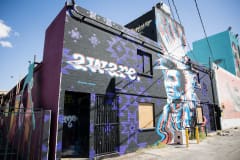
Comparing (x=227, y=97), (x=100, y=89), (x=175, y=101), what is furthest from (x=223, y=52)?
(x=100, y=89)

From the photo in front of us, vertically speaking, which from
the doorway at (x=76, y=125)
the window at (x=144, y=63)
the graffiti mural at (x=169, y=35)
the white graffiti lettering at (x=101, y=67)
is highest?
the graffiti mural at (x=169, y=35)

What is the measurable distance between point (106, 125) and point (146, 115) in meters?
3.32

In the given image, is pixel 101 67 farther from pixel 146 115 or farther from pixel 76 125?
pixel 146 115

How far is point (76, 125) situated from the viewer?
24.5ft

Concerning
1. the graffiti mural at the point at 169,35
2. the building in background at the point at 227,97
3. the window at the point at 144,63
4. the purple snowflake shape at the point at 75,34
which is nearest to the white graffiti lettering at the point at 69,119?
the purple snowflake shape at the point at 75,34

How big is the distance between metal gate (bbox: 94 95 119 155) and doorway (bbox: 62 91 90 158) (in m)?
0.49

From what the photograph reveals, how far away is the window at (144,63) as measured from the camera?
33.7 ft

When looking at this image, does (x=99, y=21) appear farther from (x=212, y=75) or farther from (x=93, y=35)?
(x=212, y=75)

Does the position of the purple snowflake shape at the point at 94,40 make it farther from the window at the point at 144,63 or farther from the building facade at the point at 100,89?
the window at the point at 144,63

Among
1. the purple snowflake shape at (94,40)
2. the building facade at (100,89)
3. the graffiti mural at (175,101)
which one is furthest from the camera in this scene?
the graffiti mural at (175,101)

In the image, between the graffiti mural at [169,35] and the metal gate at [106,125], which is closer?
the metal gate at [106,125]

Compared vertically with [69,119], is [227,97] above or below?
above

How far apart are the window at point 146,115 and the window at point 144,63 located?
2.20 meters

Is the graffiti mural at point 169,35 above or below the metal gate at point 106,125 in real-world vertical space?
above
